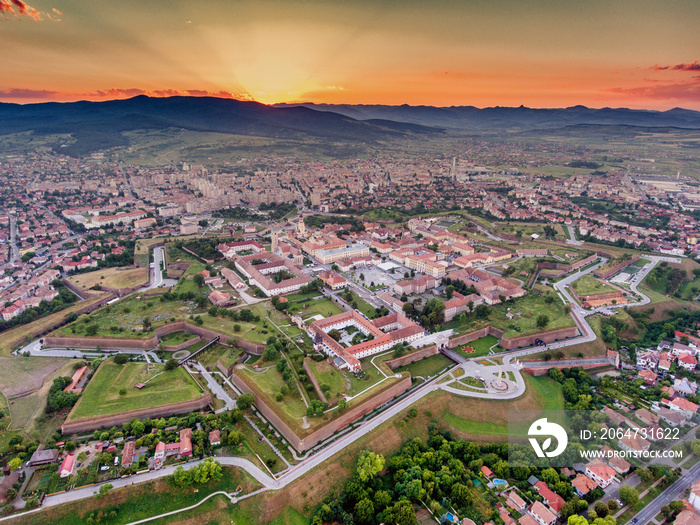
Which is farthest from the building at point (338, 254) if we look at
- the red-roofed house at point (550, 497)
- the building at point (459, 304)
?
the red-roofed house at point (550, 497)

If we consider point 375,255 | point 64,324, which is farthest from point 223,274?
point 375,255

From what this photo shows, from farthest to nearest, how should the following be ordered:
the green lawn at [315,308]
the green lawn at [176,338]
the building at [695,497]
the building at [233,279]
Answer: the building at [233,279], the green lawn at [315,308], the green lawn at [176,338], the building at [695,497]

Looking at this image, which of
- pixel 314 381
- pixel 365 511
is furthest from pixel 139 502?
pixel 314 381

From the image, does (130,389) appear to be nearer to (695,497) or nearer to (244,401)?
(244,401)

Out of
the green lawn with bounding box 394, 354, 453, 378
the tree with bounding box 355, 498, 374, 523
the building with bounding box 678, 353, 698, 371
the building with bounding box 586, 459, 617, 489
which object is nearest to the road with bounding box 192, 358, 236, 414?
the tree with bounding box 355, 498, 374, 523

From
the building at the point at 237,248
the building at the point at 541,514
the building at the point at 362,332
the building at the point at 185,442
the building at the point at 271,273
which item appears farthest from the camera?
the building at the point at 237,248

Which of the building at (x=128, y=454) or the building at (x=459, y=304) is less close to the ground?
the building at (x=459, y=304)

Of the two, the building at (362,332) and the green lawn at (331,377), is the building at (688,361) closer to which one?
the building at (362,332)

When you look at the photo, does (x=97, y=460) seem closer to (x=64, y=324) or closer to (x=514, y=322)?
(x=64, y=324)
